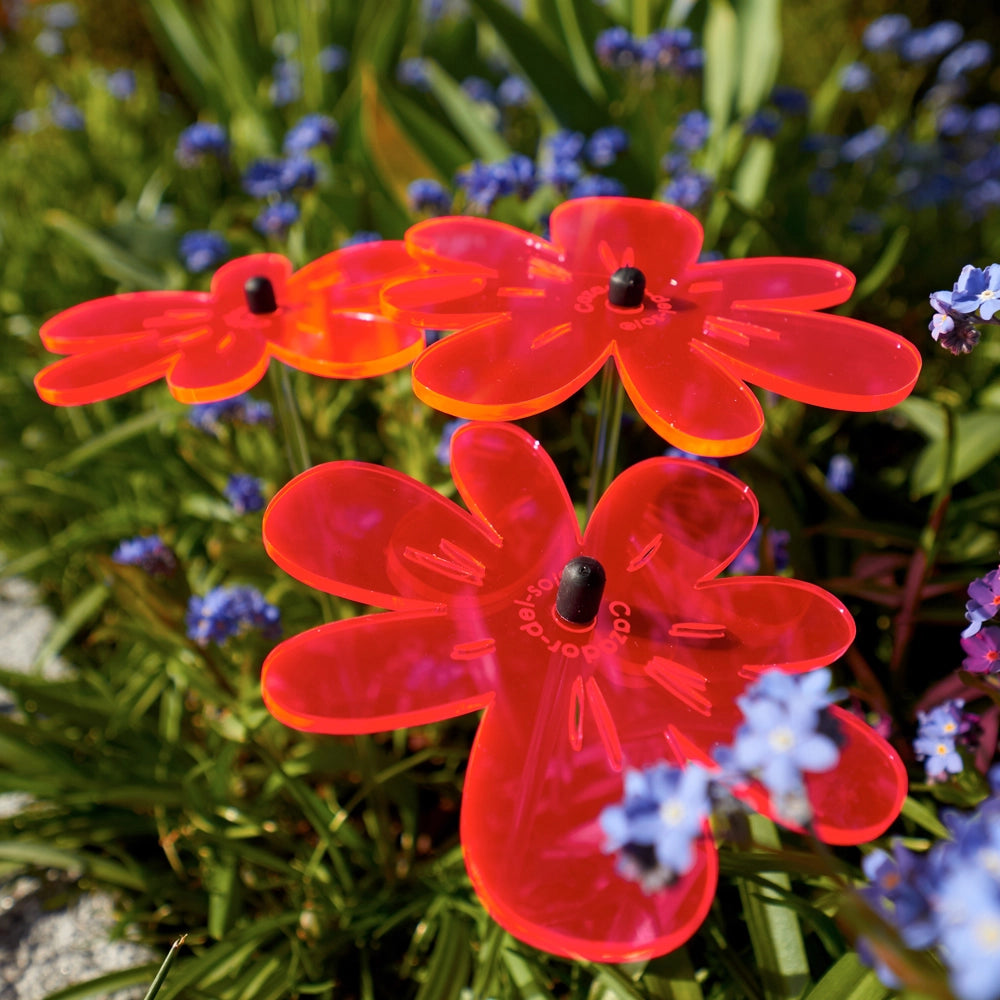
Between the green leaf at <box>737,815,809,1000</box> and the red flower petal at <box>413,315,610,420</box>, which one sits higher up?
the red flower petal at <box>413,315,610,420</box>

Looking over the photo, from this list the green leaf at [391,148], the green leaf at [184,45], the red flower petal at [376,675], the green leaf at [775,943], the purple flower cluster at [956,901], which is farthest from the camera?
the green leaf at [184,45]

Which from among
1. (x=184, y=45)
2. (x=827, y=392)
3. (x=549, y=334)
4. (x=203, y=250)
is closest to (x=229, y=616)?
(x=549, y=334)

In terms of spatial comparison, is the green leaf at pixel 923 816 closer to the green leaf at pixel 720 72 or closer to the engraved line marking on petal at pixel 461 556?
the engraved line marking on petal at pixel 461 556

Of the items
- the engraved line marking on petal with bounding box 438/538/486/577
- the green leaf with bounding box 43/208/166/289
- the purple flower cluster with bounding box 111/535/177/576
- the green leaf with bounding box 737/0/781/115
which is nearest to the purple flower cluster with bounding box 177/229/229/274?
the green leaf with bounding box 43/208/166/289

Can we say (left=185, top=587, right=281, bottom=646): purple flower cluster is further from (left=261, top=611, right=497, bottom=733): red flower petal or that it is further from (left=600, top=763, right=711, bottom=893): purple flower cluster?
(left=600, top=763, right=711, bottom=893): purple flower cluster

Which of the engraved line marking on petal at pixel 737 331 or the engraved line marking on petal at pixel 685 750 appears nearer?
the engraved line marking on petal at pixel 685 750

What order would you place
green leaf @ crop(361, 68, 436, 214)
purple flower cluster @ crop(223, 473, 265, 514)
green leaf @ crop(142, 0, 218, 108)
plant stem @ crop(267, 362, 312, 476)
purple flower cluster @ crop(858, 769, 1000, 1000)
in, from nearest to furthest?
purple flower cluster @ crop(858, 769, 1000, 1000) < plant stem @ crop(267, 362, 312, 476) < purple flower cluster @ crop(223, 473, 265, 514) < green leaf @ crop(361, 68, 436, 214) < green leaf @ crop(142, 0, 218, 108)

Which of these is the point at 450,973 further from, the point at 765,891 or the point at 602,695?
the point at 602,695

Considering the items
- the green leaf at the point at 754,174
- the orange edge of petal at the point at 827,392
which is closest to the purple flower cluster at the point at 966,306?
the orange edge of petal at the point at 827,392
